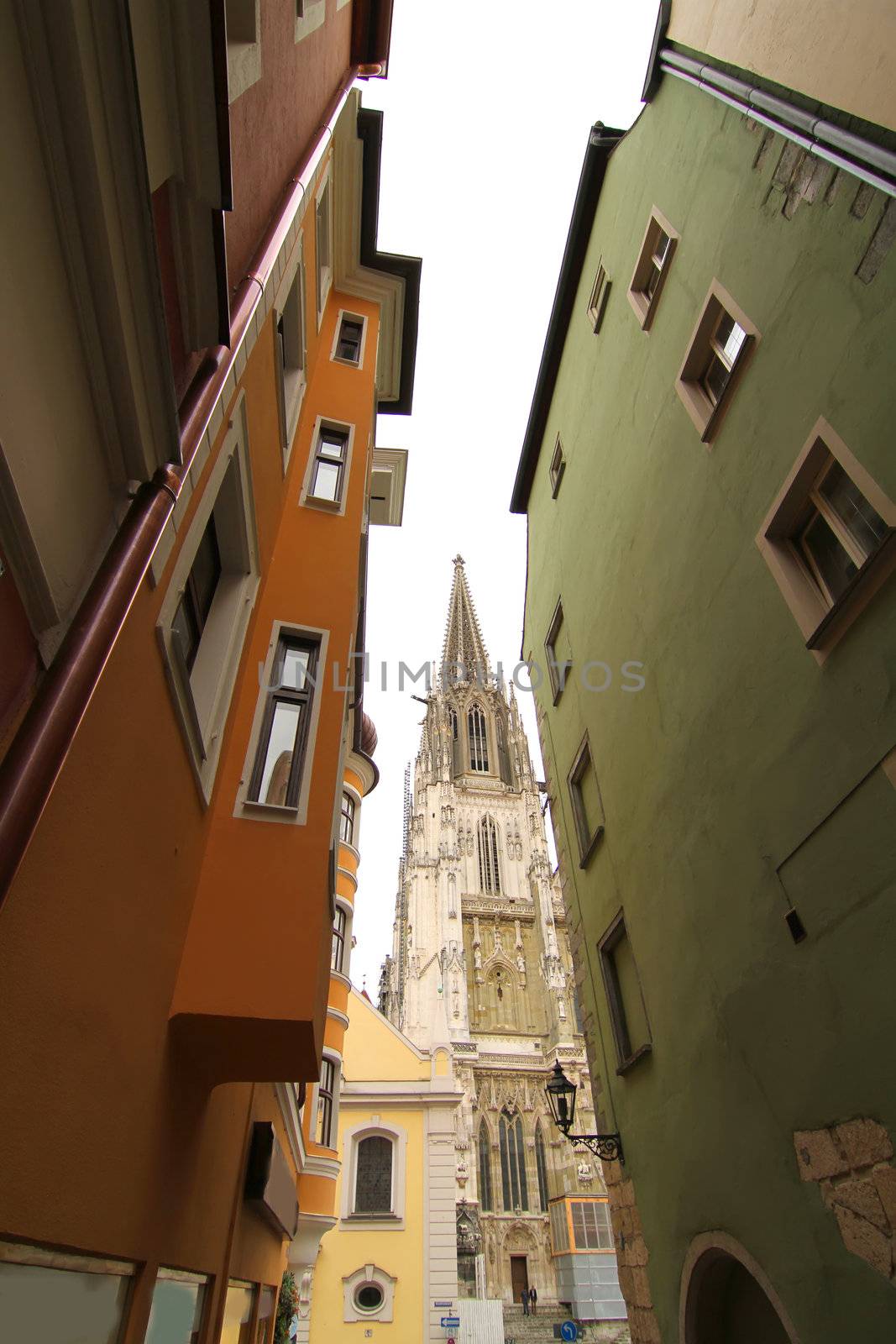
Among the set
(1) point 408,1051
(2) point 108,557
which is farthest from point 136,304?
(1) point 408,1051

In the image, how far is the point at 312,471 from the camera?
7.96 meters

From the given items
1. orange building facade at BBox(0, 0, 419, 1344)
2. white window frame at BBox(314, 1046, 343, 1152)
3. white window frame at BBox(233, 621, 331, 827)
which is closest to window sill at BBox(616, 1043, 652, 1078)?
orange building facade at BBox(0, 0, 419, 1344)

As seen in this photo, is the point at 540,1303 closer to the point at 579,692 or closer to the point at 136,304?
the point at 579,692

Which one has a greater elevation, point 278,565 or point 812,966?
point 278,565

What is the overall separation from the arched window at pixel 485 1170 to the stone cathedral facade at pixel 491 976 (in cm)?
7

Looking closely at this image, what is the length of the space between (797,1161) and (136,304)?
603cm

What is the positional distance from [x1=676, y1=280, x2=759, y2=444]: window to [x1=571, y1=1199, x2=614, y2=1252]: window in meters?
45.2

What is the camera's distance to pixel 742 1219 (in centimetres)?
514

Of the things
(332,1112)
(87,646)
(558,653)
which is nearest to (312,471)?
(558,653)

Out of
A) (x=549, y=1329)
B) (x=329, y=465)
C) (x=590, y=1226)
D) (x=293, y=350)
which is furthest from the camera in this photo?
(x=590, y=1226)

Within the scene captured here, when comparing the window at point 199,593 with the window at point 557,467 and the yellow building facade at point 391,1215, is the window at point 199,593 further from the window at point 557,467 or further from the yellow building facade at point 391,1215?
the yellow building facade at point 391,1215

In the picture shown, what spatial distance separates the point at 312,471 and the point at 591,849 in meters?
6.01

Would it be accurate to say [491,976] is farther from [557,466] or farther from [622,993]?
[622,993]

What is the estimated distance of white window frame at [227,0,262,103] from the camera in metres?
4.28
